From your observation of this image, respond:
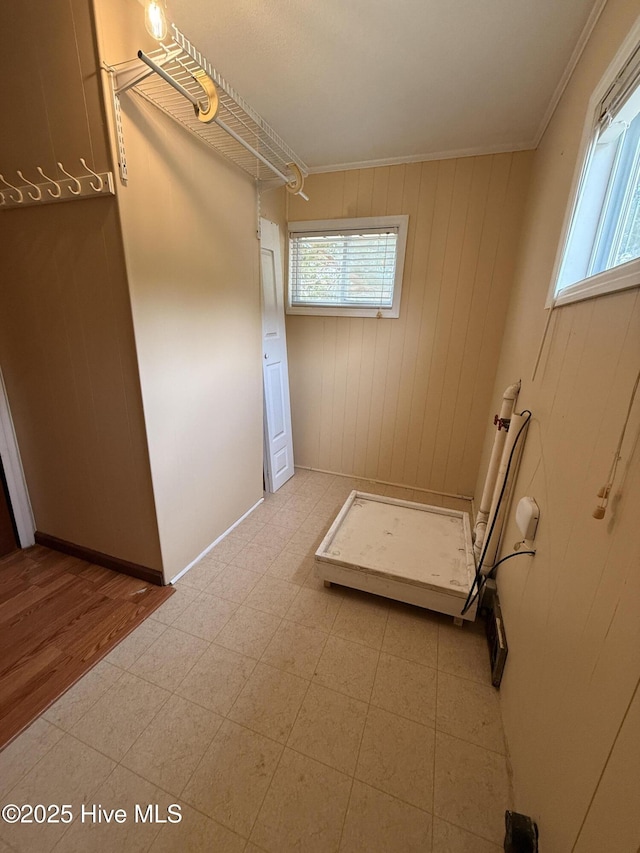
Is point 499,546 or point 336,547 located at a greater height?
point 499,546

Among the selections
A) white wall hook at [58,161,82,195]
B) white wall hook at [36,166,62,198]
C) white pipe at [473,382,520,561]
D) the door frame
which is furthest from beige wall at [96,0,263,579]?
white pipe at [473,382,520,561]

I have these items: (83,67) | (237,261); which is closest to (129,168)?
(83,67)

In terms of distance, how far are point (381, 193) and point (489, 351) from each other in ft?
4.65

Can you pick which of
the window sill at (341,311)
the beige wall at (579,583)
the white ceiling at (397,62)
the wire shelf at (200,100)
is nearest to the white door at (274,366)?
the window sill at (341,311)

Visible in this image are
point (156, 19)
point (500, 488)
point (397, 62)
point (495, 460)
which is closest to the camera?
point (156, 19)

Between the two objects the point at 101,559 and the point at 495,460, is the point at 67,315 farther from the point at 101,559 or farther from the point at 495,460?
the point at 495,460

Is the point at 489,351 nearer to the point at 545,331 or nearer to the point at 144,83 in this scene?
the point at 545,331

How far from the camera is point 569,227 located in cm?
127

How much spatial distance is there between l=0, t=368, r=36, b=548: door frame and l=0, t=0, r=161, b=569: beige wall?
0.14 feet

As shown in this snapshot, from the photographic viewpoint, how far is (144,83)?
1.32 metres

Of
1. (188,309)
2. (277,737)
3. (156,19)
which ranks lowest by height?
(277,737)

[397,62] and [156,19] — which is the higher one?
[397,62]

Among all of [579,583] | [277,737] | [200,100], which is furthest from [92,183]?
[277,737]

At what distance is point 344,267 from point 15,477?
8.75 ft
